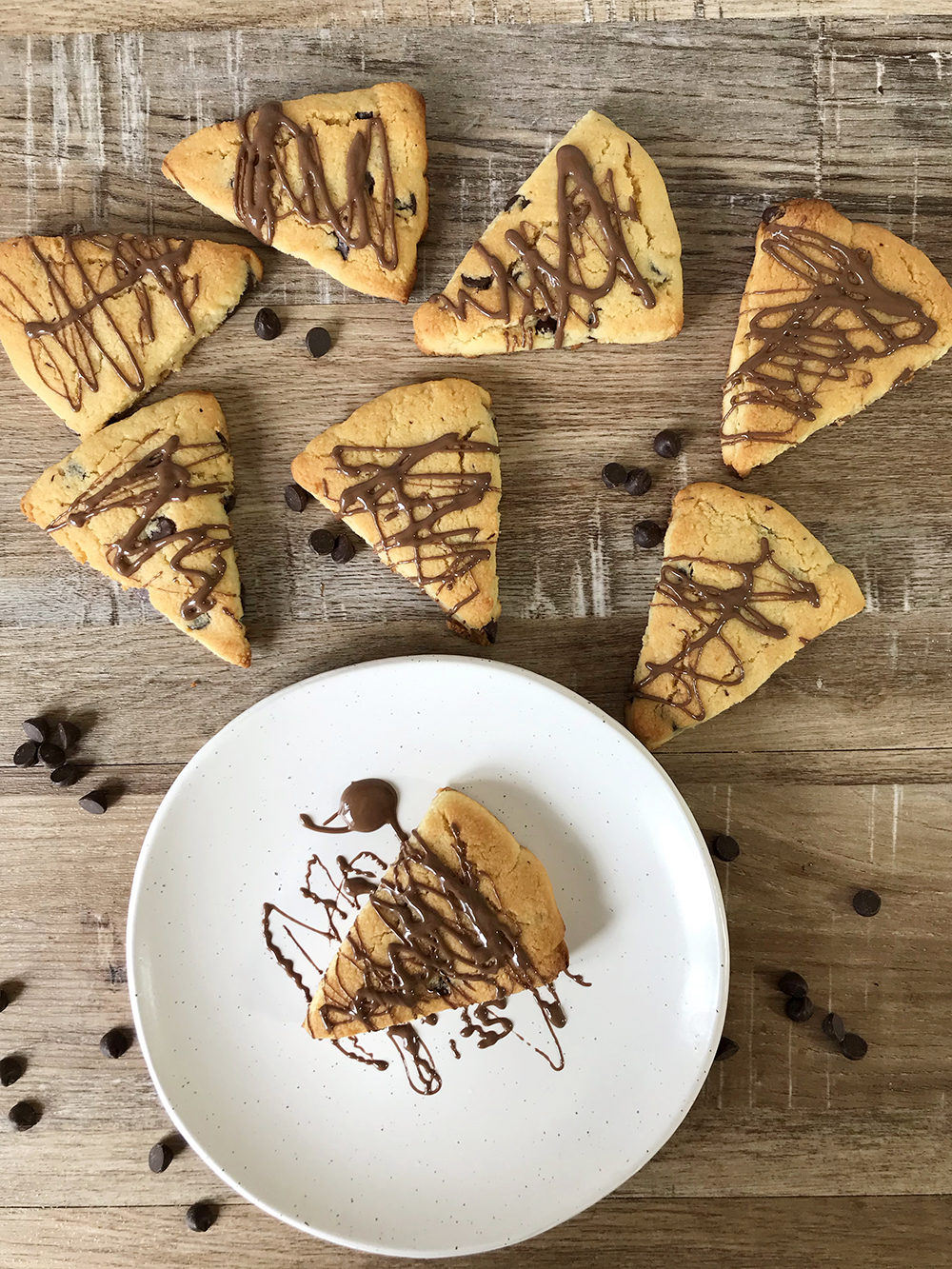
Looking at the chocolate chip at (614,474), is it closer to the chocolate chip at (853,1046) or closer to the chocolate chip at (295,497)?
the chocolate chip at (295,497)

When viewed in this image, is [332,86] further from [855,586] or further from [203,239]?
[855,586]

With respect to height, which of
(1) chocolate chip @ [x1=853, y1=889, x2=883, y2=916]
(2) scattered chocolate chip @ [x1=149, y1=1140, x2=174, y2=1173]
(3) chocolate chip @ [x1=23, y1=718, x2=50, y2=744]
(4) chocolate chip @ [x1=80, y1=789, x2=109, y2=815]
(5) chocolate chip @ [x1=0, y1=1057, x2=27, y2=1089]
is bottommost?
(2) scattered chocolate chip @ [x1=149, y1=1140, x2=174, y2=1173]

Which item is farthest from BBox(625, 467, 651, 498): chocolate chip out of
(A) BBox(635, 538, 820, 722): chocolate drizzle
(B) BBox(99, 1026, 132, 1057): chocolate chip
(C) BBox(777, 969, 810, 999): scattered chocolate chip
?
(B) BBox(99, 1026, 132, 1057): chocolate chip

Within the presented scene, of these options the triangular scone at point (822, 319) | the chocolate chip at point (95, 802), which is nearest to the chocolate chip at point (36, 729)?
the chocolate chip at point (95, 802)

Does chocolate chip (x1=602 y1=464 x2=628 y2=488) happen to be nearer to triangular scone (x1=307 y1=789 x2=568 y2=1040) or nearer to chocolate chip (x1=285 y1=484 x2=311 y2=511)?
chocolate chip (x1=285 y1=484 x2=311 y2=511)

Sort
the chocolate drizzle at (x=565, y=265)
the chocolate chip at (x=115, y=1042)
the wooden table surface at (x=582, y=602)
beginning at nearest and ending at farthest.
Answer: the chocolate drizzle at (x=565, y=265)
the wooden table surface at (x=582, y=602)
the chocolate chip at (x=115, y=1042)

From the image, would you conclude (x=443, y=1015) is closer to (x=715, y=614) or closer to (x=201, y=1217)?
(x=201, y=1217)
